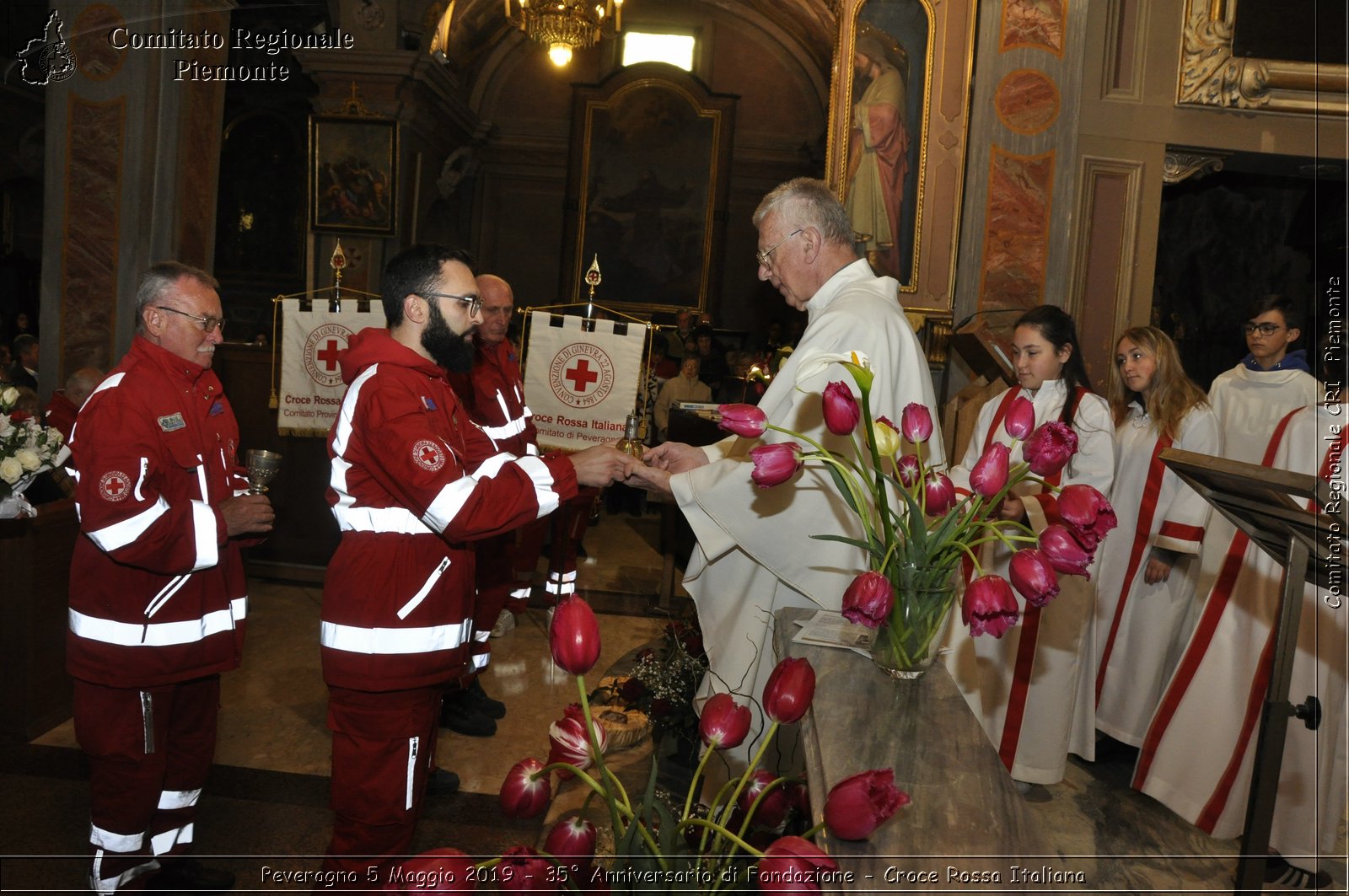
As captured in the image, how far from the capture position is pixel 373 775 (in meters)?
2.51

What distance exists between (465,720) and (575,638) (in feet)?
11.4

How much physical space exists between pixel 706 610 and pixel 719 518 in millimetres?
341

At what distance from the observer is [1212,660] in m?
3.56

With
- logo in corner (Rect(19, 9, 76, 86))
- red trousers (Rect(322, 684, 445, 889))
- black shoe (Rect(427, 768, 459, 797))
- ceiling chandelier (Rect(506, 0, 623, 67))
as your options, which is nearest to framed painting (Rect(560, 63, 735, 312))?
ceiling chandelier (Rect(506, 0, 623, 67))

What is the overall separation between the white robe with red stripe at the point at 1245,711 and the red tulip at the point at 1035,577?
77.6 inches

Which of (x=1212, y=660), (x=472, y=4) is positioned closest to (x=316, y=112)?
(x=472, y=4)

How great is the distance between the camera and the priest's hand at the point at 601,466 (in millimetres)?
2842

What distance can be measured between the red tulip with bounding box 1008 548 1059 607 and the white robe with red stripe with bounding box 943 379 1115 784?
1.92 metres

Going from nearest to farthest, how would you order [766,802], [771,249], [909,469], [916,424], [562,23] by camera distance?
[766,802], [916,424], [909,469], [771,249], [562,23]

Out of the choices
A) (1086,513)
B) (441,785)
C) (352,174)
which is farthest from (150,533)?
(352,174)

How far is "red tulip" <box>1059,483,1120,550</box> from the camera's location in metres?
1.65

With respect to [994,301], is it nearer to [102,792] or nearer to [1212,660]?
[1212,660]

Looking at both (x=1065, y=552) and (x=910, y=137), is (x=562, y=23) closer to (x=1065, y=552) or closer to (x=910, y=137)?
(x=910, y=137)

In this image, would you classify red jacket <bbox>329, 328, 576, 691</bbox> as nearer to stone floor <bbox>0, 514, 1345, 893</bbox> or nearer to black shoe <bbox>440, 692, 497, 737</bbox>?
stone floor <bbox>0, 514, 1345, 893</bbox>
